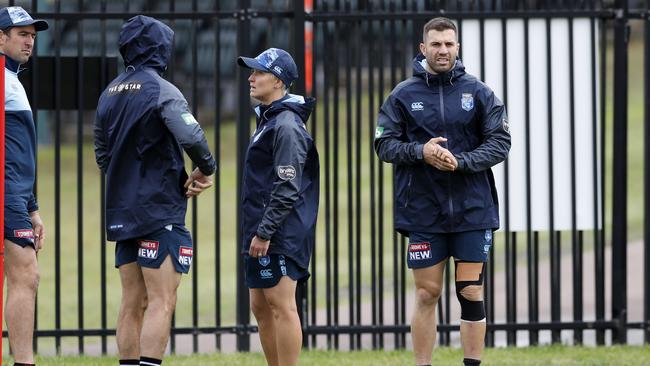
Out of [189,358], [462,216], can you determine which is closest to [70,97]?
[189,358]

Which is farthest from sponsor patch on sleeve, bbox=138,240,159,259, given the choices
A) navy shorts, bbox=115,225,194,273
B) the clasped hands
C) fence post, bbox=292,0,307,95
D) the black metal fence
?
fence post, bbox=292,0,307,95

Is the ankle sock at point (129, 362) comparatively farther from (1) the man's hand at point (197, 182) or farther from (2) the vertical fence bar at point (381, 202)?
(2) the vertical fence bar at point (381, 202)

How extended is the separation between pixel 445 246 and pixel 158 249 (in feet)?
5.07

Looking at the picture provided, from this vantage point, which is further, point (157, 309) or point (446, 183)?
point (446, 183)

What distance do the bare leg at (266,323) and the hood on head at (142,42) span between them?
1.28 m

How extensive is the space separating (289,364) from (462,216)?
1176 mm

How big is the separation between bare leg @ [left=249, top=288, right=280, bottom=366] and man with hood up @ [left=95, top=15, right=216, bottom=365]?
444mm

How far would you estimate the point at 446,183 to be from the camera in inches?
271

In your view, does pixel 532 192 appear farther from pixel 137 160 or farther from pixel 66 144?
pixel 66 144

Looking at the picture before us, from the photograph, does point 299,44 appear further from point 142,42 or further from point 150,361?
point 150,361

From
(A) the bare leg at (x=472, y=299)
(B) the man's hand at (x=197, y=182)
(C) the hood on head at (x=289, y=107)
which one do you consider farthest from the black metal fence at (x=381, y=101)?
(B) the man's hand at (x=197, y=182)

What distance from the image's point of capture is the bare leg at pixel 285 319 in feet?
21.6

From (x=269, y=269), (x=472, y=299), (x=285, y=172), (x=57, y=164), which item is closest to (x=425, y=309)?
(x=472, y=299)

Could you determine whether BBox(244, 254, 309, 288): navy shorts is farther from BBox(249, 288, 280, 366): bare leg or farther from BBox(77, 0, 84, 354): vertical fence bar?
BBox(77, 0, 84, 354): vertical fence bar
